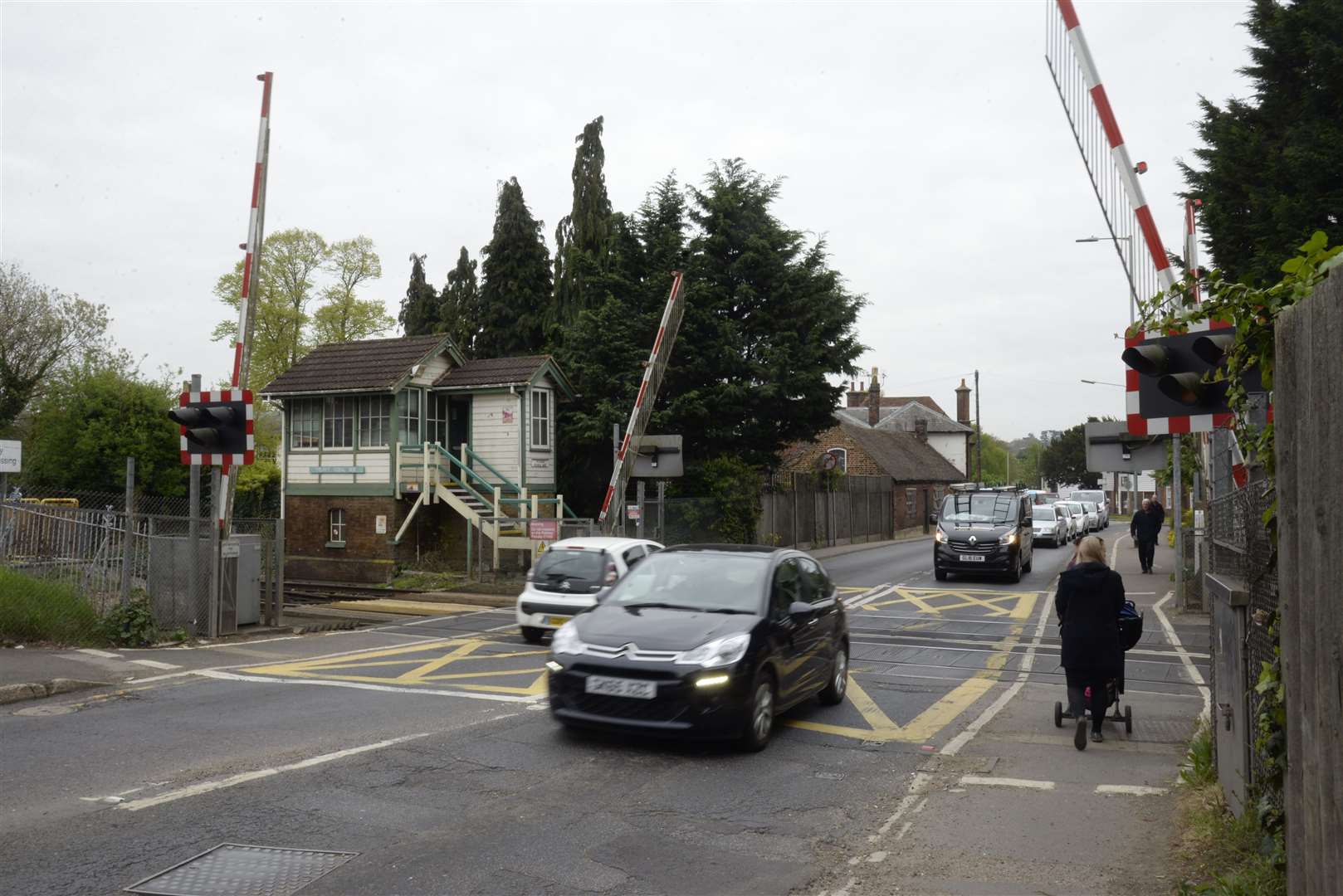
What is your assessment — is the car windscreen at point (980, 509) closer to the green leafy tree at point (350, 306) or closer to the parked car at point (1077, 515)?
the parked car at point (1077, 515)

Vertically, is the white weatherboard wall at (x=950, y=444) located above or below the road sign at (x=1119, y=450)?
above

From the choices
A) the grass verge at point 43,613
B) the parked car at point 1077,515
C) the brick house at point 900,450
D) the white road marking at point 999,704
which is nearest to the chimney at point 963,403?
the brick house at point 900,450

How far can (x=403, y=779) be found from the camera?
7371 mm

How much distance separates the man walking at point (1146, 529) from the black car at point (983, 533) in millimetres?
2675

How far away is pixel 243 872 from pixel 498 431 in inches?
1013

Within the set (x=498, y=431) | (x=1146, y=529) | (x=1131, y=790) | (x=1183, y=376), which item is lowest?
(x=1131, y=790)

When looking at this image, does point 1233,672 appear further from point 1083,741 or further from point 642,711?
point 642,711

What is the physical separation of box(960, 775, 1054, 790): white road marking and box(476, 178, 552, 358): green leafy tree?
128 feet

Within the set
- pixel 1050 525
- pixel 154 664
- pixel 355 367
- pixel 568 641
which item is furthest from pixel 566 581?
pixel 1050 525

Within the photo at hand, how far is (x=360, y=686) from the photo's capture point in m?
11.4

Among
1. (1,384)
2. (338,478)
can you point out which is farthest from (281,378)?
(1,384)

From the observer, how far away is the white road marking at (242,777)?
669 cm

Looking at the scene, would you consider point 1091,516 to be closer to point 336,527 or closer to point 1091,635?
point 336,527

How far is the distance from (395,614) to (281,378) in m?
13.8
